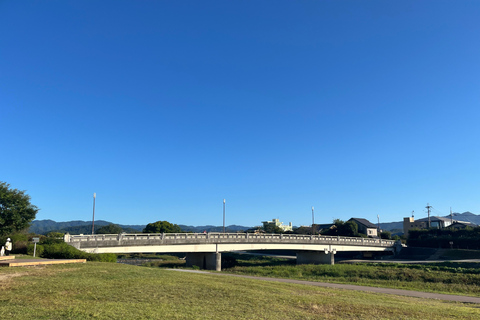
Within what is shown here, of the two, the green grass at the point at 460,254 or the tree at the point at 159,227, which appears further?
the tree at the point at 159,227

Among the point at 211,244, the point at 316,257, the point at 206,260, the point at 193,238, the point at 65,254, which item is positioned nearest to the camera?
the point at 65,254

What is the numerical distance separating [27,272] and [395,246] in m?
76.0

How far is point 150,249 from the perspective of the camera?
1681 inches

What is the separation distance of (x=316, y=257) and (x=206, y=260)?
77.7 feet

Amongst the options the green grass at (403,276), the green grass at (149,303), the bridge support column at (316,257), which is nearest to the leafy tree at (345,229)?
the bridge support column at (316,257)

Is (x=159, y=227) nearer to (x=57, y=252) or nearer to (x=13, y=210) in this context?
(x=13, y=210)

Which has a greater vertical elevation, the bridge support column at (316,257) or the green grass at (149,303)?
the green grass at (149,303)

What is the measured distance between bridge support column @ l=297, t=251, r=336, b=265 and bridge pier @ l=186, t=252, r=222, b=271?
825 inches

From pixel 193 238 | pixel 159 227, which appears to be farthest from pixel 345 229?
pixel 193 238

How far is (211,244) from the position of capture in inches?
1907

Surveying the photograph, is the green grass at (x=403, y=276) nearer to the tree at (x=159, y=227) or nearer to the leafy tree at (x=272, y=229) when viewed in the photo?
the tree at (x=159, y=227)

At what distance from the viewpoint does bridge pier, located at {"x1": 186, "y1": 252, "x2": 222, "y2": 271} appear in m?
48.4

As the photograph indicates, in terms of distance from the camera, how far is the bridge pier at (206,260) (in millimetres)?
48375

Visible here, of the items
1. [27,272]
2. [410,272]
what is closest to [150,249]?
[27,272]
